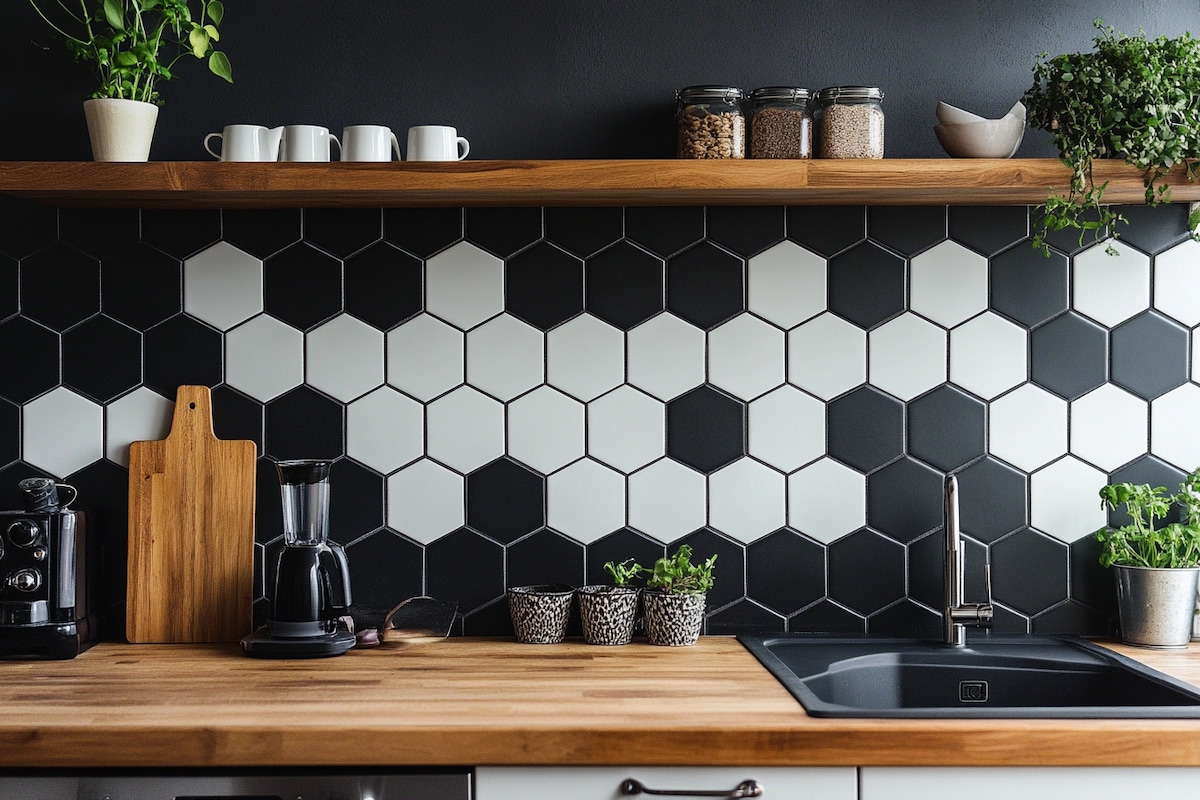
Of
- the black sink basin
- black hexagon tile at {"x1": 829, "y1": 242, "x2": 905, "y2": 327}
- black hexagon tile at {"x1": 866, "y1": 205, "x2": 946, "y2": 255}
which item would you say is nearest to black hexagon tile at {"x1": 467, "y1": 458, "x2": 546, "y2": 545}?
the black sink basin

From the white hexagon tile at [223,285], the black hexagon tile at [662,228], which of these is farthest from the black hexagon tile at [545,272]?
the white hexagon tile at [223,285]

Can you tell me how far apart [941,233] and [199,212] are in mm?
1422

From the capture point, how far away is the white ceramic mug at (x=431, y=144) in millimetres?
1828

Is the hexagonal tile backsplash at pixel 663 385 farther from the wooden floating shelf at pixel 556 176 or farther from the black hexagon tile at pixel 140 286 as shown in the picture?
the wooden floating shelf at pixel 556 176

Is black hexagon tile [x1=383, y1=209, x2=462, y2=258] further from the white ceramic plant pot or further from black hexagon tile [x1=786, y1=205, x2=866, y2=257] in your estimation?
black hexagon tile [x1=786, y1=205, x2=866, y2=257]

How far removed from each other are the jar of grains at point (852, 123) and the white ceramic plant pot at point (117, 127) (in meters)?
1.18

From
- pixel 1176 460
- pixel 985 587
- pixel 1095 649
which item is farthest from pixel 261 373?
pixel 1176 460

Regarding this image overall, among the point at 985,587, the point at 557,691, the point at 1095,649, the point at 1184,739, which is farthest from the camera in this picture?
the point at 985,587

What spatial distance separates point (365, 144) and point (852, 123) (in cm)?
84

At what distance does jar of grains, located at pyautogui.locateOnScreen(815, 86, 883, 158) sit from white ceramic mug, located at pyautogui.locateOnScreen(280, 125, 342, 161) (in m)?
0.87

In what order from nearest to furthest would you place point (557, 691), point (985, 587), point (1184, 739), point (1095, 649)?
point (1184, 739), point (557, 691), point (1095, 649), point (985, 587)

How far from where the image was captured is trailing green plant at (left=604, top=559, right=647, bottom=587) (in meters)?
1.95

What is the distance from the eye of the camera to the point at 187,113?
202 centimetres

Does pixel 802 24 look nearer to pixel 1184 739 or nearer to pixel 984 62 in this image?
pixel 984 62
